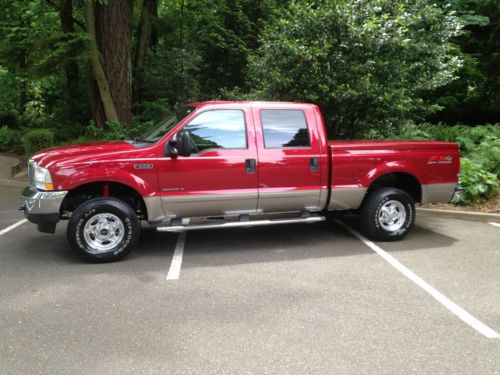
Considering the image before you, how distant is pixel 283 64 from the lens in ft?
29.5

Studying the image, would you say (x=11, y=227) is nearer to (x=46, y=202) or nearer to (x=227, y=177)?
(x=46, y=202)

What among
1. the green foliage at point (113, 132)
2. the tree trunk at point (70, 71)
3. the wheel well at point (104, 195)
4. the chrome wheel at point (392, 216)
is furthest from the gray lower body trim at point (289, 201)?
the tree trunk at point (70, 71)

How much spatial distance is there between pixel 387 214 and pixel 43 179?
4.49m

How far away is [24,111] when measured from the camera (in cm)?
2397

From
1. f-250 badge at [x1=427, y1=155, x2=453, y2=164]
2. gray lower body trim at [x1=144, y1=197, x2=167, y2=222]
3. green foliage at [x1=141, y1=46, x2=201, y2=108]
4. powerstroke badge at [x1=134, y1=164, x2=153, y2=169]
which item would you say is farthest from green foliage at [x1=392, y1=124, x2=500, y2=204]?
green foliage at [x1=141, y1=46, x2=201, y2=108]

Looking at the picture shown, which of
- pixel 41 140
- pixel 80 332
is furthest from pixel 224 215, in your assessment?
pixel 41 140

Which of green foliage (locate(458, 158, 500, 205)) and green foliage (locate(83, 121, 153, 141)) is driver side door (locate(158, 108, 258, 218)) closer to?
green foliage (locate(458, 158, 500, 205))

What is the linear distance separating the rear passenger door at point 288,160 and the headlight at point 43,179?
250 cm

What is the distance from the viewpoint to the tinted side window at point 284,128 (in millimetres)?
6188

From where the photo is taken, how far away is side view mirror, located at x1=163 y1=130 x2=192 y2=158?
18.0ft

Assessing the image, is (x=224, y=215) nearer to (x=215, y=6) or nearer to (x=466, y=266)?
(x=466, y=266)

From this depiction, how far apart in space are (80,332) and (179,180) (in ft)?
7.64

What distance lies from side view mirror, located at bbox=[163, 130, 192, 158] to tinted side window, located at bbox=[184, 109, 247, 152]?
0.25 m


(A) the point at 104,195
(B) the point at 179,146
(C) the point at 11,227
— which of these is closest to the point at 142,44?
(C) the point at 11,227
